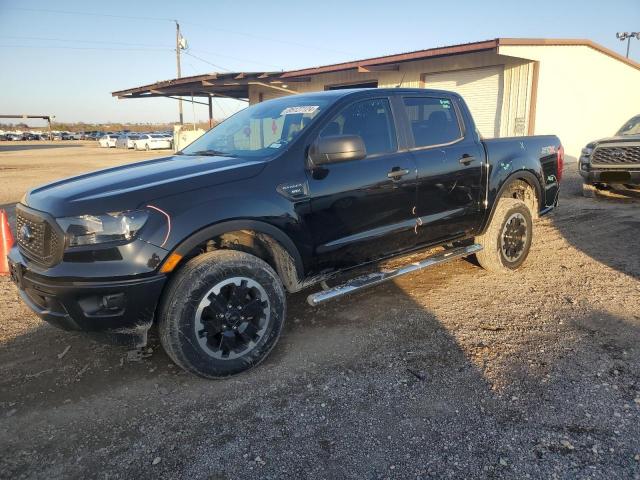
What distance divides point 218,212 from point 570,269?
423cm

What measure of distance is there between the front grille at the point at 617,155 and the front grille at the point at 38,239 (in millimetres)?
9666

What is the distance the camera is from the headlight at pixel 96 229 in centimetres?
281

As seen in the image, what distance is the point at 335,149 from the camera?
3.42 meters

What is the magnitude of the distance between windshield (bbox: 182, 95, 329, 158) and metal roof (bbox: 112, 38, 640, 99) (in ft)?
36.9

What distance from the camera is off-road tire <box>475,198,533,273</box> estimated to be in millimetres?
5137

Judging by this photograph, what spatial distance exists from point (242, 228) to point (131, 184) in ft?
2.48

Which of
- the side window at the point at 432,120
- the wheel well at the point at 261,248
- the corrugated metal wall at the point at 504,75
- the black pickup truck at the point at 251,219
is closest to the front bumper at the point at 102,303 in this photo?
the black pickup truck at the point at 251,219

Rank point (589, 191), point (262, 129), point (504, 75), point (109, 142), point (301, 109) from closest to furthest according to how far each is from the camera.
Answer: point (301, 109) → point (262, 129) → point (589, 191) → point (504, 75) → point (109, 142)

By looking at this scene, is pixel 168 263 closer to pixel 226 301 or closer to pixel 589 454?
pixel 226 301

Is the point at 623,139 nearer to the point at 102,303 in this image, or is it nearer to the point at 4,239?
the point at 102,303

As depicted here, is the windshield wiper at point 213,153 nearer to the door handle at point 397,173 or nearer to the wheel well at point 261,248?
the wheel well at point 261,248

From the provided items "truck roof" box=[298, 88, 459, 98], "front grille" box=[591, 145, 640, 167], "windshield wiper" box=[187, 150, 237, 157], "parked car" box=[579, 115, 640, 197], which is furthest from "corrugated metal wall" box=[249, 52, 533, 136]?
"windshield wiper" box=[187, 150, 237, 157]

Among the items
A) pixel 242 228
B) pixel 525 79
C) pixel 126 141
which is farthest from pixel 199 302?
pixel 126 141

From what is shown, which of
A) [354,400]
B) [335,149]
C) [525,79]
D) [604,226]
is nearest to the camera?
[354,400]
